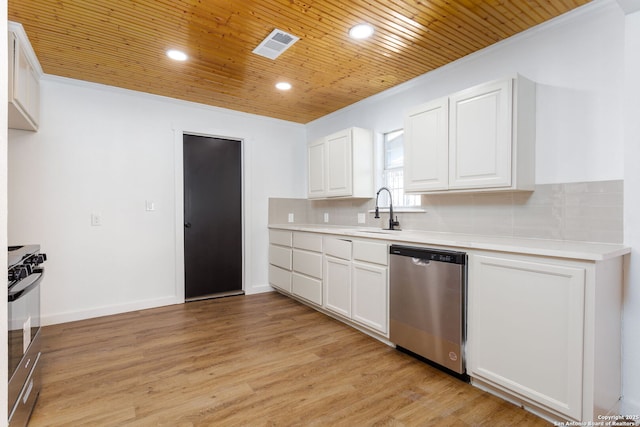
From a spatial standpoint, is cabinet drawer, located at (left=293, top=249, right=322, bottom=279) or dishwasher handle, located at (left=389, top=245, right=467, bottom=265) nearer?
dishwasher handle, located at (left=389, top=245, right=467, bottom=265)

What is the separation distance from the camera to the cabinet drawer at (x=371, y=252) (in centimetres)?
264

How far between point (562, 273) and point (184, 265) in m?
3.65

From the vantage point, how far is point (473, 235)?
264 cm

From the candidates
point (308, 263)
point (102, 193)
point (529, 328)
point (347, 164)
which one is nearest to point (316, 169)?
point (347, 164)

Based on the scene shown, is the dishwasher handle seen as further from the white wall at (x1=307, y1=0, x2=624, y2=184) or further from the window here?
the window

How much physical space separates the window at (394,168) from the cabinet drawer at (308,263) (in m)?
0.97

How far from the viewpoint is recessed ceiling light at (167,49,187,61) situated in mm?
2645

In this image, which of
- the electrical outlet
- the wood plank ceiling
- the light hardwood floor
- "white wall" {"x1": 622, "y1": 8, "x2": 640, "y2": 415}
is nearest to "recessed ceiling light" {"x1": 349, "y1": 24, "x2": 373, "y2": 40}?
the wood plank ceiling

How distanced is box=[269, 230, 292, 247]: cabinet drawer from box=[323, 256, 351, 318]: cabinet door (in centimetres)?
82

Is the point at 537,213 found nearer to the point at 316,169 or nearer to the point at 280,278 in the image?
the point at 316,169

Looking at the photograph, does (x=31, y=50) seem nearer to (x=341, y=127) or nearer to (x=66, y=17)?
(x=66, y=17)

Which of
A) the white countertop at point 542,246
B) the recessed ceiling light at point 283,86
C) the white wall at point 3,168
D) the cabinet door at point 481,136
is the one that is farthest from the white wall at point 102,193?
the white wall at point 3,168

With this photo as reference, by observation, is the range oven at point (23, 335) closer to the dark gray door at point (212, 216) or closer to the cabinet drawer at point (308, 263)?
the dark gray door at point (212, 216)

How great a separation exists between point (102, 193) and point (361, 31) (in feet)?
9.70
